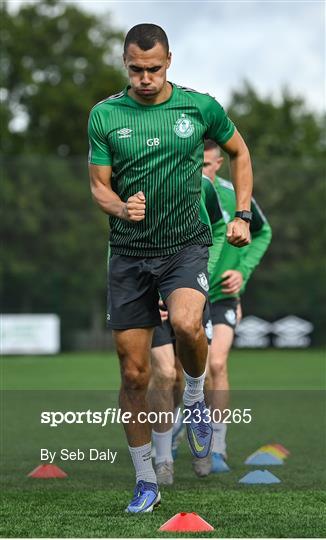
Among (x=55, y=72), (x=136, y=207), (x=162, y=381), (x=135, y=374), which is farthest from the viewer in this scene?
(x=55, y=72)

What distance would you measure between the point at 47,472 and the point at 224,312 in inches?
90.4

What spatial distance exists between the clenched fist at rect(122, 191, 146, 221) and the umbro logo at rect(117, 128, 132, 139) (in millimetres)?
397

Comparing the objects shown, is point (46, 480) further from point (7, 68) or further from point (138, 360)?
point (7, 68)

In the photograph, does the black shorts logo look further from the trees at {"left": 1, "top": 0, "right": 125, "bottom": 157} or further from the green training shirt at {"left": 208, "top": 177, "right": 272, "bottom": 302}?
the trees at {"left": 1, "top": 0, "right": 125, "bottom": 157}

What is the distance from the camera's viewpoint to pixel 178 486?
7.95 metres

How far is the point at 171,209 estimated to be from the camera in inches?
269

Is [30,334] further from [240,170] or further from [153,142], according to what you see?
[153,142]

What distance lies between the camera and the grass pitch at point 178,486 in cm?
618

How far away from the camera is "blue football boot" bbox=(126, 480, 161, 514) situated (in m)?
6.69

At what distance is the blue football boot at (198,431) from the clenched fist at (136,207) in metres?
1.24

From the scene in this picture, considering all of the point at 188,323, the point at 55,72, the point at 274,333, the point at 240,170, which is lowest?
the point at 274,333
